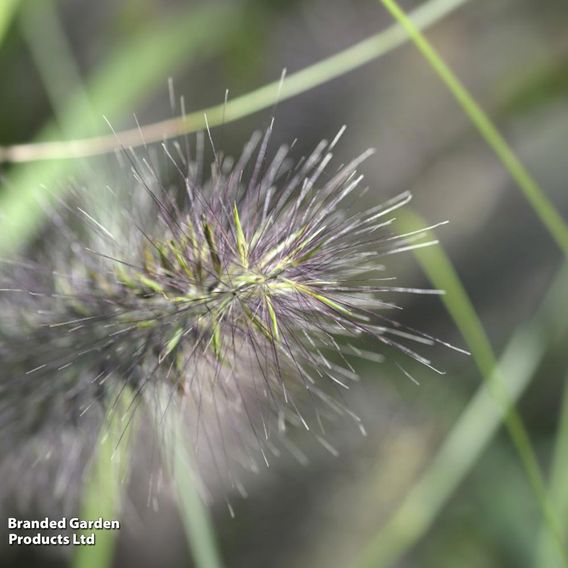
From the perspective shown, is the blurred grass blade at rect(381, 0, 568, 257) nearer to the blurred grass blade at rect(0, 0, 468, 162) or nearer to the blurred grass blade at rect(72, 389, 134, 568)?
the blurred grass blade at rect(0, 0, 468, 162)

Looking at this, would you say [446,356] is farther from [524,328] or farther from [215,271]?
[215,271]

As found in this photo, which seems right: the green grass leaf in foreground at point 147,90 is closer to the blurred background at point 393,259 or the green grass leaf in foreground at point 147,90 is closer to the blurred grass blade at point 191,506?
the blurred background at point 393,259

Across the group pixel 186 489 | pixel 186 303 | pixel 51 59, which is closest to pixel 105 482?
pixel 186 489

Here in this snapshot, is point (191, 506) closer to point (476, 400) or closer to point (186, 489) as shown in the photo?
point (186, 489)

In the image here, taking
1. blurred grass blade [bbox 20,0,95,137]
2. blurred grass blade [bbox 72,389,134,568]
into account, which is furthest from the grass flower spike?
blurred grass blade [bbox 20,0,95,137]

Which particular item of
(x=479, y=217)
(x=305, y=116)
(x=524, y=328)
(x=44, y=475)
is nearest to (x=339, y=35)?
(x=305, y=116)

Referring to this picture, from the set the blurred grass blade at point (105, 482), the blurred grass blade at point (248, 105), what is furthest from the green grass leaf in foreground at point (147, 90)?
the blurred grass blade at point (105, 482)
